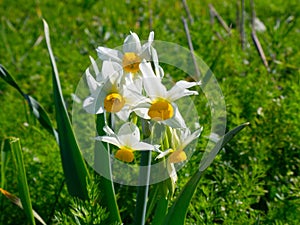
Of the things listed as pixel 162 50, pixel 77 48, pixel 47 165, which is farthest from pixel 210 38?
pixel 47 165

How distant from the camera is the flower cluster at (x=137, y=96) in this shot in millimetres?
887

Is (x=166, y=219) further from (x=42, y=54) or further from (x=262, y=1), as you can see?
(x=262, y=1)

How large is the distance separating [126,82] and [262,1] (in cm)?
248

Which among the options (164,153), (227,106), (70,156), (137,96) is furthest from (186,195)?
(227,106)

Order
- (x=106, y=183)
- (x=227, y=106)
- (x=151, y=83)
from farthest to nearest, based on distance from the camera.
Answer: (x=227, y=106) < (x=106, y=183) < (x=151, y=83)

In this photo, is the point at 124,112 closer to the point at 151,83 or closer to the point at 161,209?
the point at 151,83

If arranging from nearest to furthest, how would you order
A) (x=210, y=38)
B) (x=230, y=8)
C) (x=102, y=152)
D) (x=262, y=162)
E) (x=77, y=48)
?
1. (x=102, y=152)
2. (x=262, y=162)
3. (x=210, y=38)
4. (x=77, y=48)
5. (x=230, y=8)

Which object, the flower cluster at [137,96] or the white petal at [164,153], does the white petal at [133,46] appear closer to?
the flower cluster at [137,96]

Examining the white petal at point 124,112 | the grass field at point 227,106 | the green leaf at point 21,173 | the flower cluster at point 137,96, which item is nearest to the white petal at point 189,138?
the flower cluster at point 137,96

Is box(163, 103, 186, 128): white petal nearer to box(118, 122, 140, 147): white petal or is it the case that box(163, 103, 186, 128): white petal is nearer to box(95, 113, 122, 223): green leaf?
box(118, 122, 140, 147): white petal

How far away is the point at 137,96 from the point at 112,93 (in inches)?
2.2

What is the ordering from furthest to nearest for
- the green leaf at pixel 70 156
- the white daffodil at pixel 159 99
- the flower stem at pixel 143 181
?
the green leaf at pixel 70 156 < the flower stem at pixel 143 181 < the white daffodil at pixel 159 99

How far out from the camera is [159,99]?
90cm

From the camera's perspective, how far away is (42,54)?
2.65 m
